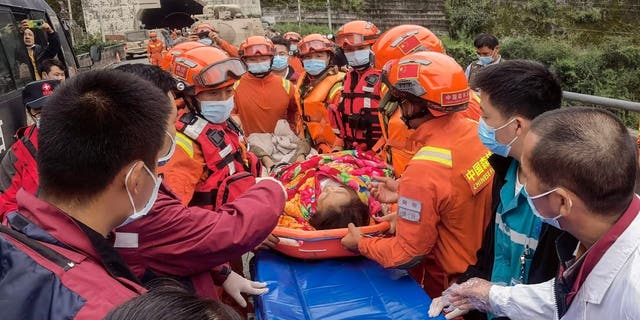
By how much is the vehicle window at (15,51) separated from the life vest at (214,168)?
12.3 feet

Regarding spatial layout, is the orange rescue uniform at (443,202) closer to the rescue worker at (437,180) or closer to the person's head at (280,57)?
the rescue worker at (437,180)

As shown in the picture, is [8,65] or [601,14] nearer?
[8,65]

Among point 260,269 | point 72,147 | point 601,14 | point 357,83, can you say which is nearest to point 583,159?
point 72,147

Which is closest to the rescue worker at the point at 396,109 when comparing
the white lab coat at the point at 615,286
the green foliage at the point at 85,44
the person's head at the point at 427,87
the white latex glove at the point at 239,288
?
the person's head at the point at 427,87

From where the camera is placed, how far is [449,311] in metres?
2.33

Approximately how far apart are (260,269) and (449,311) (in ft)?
3.48

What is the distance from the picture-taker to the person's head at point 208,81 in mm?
3189

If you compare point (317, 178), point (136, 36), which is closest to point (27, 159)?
point (317, 178)

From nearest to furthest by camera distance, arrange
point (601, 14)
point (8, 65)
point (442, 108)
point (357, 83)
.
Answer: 1. point (442, 108)
2. point (357, 83)
3. point (8, 65)
4. point (601, 14)

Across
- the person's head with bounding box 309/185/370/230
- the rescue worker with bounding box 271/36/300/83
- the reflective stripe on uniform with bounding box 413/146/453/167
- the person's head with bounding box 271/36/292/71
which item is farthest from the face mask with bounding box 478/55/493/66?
the reflective stripe on uniform with bounding box 413/146/453/167

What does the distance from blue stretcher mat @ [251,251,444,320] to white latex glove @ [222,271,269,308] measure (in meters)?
0.05

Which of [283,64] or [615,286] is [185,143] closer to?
[615,286]

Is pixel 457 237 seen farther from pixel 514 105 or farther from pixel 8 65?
pixel 8 65

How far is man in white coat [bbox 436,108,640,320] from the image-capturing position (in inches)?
62.6
